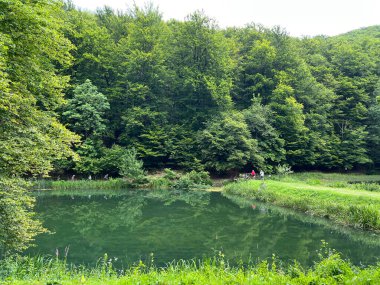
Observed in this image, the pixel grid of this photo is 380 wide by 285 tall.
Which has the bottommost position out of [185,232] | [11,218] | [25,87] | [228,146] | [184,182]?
[185,232]

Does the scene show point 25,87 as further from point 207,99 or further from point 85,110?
point 207,99

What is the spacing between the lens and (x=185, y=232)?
15641 millimetres

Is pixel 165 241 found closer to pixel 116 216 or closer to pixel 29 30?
pixel 116 216

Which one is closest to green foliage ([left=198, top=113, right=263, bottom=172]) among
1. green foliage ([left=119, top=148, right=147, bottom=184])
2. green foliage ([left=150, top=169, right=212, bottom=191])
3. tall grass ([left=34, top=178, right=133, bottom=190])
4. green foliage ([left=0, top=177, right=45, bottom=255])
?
green foliage ([left=150, top=169, right=212, bottom=191])

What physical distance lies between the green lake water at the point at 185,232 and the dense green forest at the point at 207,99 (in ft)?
44.5

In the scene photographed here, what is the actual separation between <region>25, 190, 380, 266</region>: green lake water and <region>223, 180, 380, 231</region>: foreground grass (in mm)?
805

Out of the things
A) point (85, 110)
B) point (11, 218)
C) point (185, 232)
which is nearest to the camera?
point (11, 218)

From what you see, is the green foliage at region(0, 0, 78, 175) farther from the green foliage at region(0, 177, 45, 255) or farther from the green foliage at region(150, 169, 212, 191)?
the green foliage at region(150, 169, 212, 191)

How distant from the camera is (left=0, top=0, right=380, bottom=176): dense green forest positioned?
3809 cm

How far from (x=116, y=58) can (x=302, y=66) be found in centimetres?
2804

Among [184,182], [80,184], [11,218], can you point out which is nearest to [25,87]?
[11,218]

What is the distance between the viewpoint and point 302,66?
4850cm

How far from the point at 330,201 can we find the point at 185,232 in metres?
9.38

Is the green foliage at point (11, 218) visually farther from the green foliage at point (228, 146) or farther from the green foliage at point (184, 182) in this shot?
the green foliage at point (228, 146)
